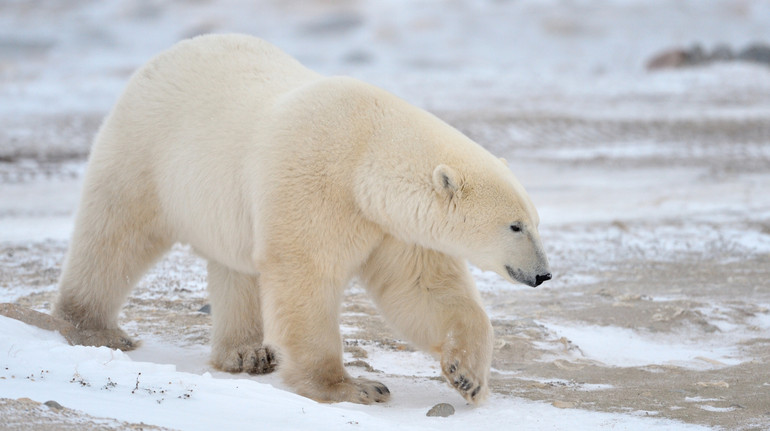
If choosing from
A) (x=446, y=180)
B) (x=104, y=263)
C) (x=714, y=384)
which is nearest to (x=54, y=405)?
(x=446, y=180)

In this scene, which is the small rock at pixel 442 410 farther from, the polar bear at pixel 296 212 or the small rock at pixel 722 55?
the small rock at pixel 722 55

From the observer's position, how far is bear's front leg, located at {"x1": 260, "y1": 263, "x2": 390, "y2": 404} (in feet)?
12.9

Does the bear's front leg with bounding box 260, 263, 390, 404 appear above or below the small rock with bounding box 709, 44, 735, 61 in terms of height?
below

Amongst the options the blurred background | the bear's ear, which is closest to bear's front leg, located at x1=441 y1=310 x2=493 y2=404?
the bear's ear

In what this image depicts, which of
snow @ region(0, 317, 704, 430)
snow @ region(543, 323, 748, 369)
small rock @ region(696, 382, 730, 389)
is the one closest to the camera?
snow @ region(0, 317, 704, 430)

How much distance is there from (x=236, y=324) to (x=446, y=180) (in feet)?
5.54

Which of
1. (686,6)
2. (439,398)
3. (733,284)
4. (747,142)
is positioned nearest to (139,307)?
(439,398)

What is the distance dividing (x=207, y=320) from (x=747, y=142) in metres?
12.6

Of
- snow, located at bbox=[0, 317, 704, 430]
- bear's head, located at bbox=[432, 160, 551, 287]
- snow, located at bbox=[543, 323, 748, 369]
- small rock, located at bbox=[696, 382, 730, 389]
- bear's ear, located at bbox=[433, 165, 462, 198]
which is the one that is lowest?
snow, located at bbox=[0, 317, 704, 430]

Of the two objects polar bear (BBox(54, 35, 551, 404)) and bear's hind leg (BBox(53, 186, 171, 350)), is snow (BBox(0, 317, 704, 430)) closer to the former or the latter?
polar bear (BBox(54, 35, 551, 404))

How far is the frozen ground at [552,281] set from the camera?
335cm

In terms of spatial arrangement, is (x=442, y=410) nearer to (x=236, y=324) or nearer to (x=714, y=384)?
(x=714, y=384)

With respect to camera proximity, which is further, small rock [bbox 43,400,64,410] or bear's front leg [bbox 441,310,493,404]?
bear's front leg [bbox 441,310,493,404]

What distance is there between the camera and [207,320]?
5660 millimetres
